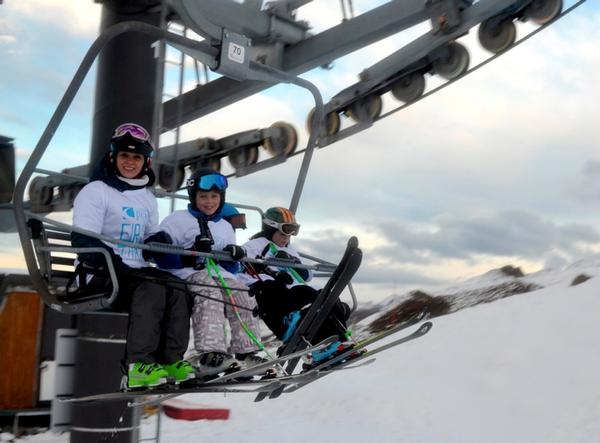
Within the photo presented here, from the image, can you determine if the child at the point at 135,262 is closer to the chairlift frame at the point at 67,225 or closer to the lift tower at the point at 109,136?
the chairlift frame at the point at 67,225

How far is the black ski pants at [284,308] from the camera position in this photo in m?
4.07

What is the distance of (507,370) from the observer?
9070mm

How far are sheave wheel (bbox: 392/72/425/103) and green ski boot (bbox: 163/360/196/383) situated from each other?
28.8 ft

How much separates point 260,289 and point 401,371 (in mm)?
6045

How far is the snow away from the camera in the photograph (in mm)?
7492

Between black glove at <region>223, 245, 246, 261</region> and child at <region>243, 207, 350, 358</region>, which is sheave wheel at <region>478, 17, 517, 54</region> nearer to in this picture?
child at <region>243, 207, 350, 358</region>

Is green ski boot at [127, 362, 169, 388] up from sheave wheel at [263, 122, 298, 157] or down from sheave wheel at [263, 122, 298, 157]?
down

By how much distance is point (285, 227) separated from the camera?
4.51 metres

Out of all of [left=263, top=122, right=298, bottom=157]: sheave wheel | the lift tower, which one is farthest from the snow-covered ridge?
the lift tower

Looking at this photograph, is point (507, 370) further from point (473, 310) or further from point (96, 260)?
point (96, 260)

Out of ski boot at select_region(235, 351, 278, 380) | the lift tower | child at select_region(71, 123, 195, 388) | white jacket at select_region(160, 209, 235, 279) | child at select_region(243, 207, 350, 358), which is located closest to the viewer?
child at select_region(71, 123, 195, 388)

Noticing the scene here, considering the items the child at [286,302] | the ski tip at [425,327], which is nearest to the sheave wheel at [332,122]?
the child at [286,302]

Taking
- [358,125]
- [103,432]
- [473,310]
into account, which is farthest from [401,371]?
[103,432]

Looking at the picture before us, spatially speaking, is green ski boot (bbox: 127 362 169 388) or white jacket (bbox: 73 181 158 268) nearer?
green ski boot (bbox: 127 362 169 388)
